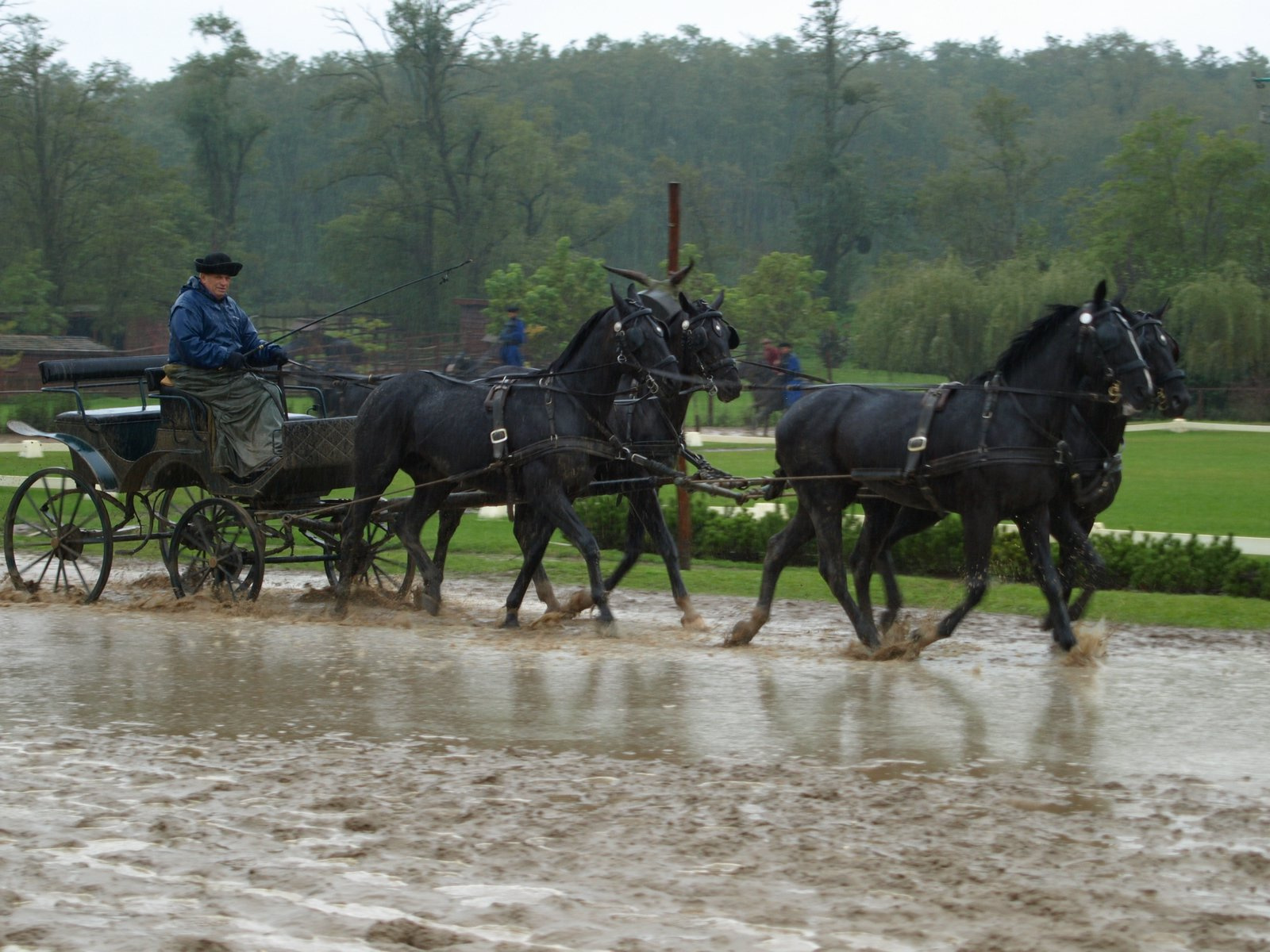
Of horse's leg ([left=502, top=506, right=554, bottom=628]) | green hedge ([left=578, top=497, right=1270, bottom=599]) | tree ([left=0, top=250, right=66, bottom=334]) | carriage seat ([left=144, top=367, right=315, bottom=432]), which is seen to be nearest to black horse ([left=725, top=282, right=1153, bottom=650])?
horse's leg ([left=502, top=506, right=554, bottom=628])

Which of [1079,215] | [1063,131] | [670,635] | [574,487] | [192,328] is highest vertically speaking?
[1063,131]

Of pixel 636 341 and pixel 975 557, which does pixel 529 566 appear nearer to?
pixel 636 341

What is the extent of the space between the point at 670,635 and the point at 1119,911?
19.0 ft

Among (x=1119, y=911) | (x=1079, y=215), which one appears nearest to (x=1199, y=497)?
(x=1119, y=911)

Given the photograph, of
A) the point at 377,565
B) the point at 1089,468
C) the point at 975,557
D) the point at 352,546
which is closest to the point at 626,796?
the point at 975,557

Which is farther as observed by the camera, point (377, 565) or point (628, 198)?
point (628, 198)

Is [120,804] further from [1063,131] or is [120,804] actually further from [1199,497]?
[1063,131]

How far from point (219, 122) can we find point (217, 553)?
57319 mm

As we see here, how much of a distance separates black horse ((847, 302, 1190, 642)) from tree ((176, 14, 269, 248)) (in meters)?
57.6

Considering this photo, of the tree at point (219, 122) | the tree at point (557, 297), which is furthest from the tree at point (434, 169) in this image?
the tree at point (557, 297)

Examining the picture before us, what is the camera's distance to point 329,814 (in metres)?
5.51

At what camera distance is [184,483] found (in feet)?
37.3

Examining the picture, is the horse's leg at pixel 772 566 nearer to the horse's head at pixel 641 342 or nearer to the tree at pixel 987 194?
the horse's head at pixel 641 342

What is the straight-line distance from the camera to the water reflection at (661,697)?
6691 millimetres
